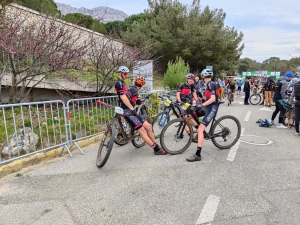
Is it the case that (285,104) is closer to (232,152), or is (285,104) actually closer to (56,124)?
(232,152)

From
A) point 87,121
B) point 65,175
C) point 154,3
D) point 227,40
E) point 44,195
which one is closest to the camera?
point 44,195

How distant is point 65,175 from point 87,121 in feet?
7.41

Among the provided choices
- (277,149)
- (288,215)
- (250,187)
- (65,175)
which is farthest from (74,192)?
(277,149)

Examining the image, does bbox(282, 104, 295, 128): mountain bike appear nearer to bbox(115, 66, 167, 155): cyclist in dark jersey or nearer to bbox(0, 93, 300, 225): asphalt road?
bbox(0, 93, 300, 225): asphalt road

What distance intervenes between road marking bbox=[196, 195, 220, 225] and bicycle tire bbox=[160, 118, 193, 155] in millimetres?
1609

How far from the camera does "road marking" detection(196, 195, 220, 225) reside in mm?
2496

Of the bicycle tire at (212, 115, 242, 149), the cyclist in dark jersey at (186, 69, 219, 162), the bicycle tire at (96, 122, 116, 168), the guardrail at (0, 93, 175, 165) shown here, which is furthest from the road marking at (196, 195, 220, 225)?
the guardrail at (0, 93, 175, 165)

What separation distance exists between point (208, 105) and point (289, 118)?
4431 mm

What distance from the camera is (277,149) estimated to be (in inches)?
195

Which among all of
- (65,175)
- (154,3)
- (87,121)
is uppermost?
(154,3)

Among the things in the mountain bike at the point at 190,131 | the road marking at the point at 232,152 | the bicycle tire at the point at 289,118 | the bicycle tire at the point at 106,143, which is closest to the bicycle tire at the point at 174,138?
the mountain bike at the point at 190,131

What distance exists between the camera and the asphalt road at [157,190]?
2.58 meters

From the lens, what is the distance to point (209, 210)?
267cm

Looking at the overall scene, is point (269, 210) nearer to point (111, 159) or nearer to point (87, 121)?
point (111, 159)
